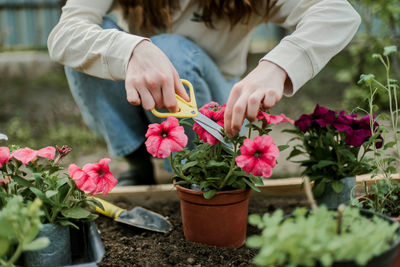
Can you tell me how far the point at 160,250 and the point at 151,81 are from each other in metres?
0.55

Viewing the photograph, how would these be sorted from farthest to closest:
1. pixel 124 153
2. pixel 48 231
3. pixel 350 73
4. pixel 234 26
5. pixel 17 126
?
pixel 350 73
pixel 17 126
pixel 124 153
pixel 234 26
pixel 48 231

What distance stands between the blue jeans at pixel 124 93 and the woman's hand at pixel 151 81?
413 millimetres

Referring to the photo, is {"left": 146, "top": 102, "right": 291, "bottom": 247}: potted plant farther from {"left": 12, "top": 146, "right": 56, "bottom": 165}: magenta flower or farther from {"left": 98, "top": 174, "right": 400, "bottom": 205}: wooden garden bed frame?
{"left": 98, "top": 174, "right": 400, "bottom": 205}: wooden garden bed frame

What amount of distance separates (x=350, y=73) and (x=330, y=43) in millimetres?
2953

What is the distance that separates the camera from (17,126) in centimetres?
348

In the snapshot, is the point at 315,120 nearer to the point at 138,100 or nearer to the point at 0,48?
the point at 138,100

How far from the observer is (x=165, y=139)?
1.23 m

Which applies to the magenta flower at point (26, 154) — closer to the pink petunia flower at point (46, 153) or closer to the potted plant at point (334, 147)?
the pink petunia flower at point (46, 153)

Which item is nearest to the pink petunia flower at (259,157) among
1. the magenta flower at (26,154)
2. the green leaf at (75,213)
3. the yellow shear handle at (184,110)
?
the yellow shear handle at (184,110)

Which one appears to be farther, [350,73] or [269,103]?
[350,73]

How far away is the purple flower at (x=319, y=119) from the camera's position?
137cm

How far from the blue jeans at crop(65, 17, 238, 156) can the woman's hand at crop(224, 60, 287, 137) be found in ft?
1.81

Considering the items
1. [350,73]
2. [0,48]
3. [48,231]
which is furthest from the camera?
[0,48]

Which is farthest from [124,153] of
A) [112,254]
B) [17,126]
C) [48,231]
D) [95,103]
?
[17,126]
